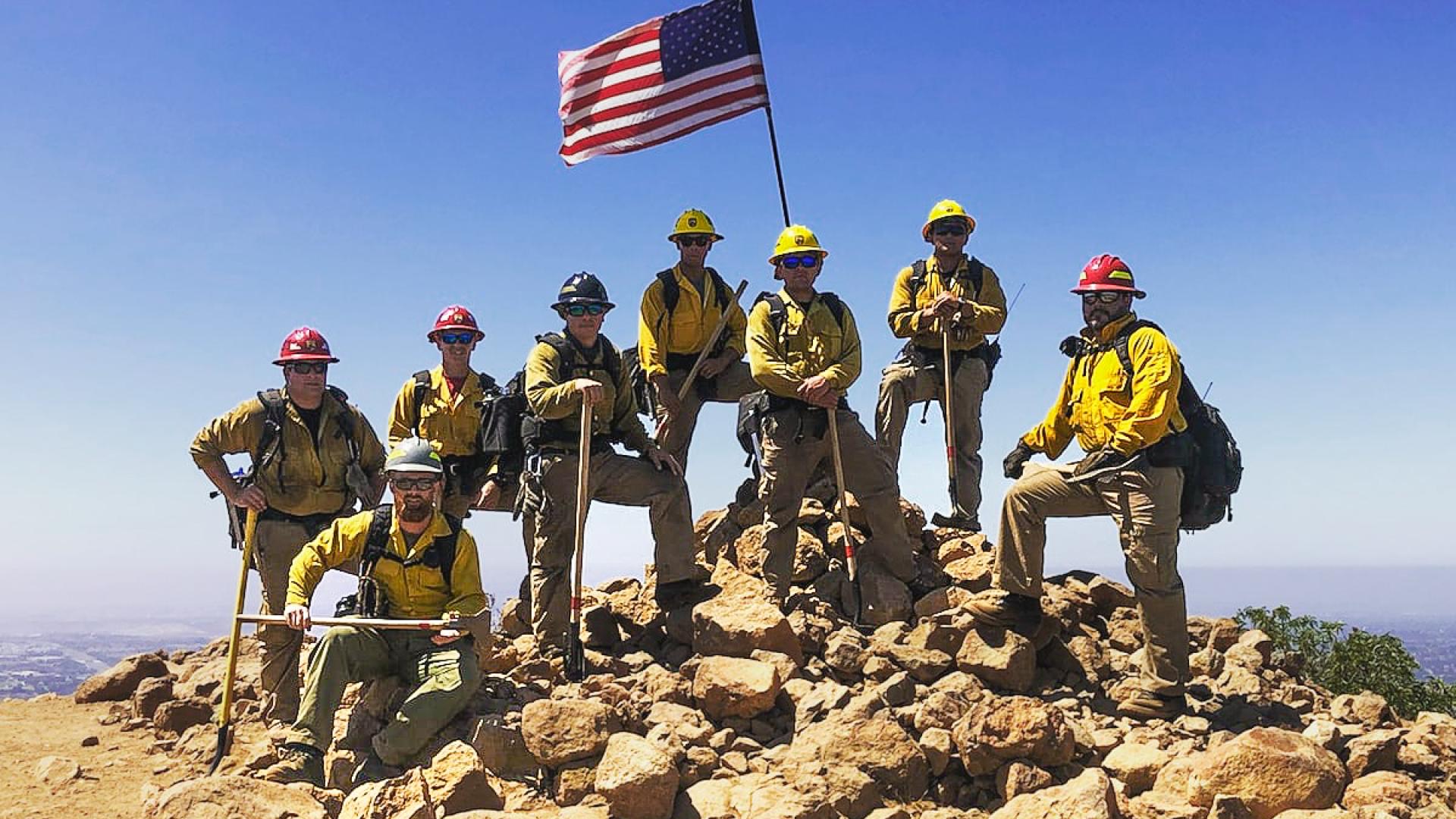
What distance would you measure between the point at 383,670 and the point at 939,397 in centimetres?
663

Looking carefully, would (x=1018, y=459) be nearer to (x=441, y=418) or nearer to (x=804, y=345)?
(x=804, y=345)

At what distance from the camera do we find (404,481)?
770cm

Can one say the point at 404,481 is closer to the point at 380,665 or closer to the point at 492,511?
the point at 380,665

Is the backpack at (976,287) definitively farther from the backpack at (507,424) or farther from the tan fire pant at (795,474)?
the backpack at (507,424)

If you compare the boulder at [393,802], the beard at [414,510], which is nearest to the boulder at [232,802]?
the boulder at [393,802]

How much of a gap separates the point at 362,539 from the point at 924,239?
695 centimetres

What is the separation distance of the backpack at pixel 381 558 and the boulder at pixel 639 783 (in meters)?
2.10

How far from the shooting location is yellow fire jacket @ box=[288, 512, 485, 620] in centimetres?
779

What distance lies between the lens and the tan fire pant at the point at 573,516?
9273mm

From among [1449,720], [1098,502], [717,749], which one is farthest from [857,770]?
[1449,720]

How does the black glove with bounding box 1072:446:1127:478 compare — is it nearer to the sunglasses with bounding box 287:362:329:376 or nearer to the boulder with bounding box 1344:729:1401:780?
the boulder with bounding box 1344:729:1401:780

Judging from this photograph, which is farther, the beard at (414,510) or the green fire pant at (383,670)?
the beard at (414,510)

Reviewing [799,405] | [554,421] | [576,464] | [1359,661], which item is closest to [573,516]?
[576,464]

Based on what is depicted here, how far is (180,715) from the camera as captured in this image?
9969 millimetres
